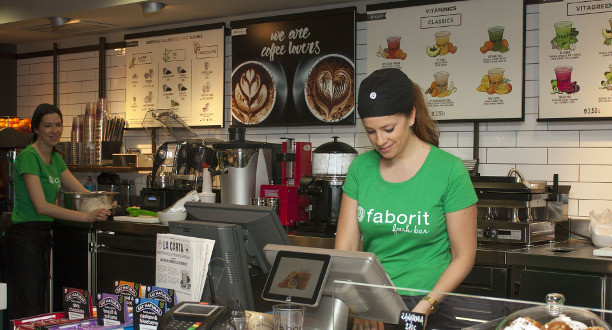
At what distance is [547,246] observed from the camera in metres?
3.67

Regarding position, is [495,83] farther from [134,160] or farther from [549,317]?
[134,160]

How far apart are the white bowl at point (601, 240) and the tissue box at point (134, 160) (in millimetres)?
3759

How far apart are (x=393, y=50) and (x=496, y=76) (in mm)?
768

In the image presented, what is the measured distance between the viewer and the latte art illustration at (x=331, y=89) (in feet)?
16.0

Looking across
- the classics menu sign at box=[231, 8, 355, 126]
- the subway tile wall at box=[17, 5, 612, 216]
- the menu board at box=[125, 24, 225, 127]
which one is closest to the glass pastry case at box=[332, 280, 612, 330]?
the subway tile wall at box=[17, 5, 612, 216]

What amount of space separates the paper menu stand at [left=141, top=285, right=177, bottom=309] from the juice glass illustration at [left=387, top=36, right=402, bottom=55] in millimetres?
3058

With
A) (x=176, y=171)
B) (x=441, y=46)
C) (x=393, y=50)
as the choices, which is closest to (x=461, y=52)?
(x=441, y=46)

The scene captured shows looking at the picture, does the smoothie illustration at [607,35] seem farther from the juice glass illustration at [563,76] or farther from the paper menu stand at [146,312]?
the paper menu stand at [146,312]

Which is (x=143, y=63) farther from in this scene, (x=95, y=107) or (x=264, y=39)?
(x=264, y=39)

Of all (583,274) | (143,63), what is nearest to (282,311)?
(583,274)

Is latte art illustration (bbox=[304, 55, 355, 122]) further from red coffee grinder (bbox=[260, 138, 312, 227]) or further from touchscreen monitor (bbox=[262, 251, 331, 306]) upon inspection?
touchscreen monitor (bbox=[262, 251, 331, 306])

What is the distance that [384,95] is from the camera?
2.11 metres

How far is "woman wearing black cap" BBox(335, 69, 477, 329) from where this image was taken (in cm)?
215

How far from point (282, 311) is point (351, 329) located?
18cm
